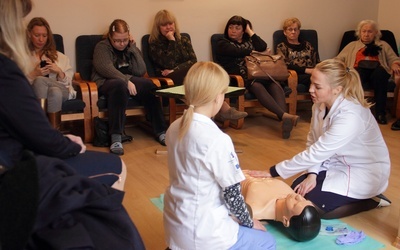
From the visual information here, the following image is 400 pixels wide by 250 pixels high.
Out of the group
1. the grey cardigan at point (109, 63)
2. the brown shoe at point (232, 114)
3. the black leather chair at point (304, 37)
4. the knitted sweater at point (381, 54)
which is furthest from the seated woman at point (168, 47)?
the knitted sweater at point (381, 54)

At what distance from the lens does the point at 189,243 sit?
1.65 m

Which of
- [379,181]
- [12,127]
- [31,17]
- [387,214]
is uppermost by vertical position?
[31,17]

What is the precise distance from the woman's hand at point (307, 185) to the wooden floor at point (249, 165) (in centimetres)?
25

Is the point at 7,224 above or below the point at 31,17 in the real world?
below

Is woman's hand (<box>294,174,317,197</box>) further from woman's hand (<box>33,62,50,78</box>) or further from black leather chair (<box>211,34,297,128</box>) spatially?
woman's hand (<box>33,62,50,78</box>)

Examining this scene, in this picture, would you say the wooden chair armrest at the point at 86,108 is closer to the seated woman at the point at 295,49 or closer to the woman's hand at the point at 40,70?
the woman's hand at the point at 40,70

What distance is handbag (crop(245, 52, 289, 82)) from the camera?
4.38 m

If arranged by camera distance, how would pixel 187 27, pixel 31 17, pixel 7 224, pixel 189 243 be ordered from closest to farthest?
pixel 7 224 → pixel 189 243 → pixel 31 17 → pixel 187 27

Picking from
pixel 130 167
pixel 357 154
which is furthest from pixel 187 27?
pixel 357 154

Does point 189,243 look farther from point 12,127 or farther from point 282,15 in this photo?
point 282,15

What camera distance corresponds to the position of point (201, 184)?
5.28 feet

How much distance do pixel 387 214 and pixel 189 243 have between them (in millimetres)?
1378

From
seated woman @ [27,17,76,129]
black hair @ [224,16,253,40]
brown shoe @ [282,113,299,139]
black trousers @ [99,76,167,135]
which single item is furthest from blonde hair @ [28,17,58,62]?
brown shoe @ [282,113,299,139]

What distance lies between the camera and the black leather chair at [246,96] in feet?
14.3
